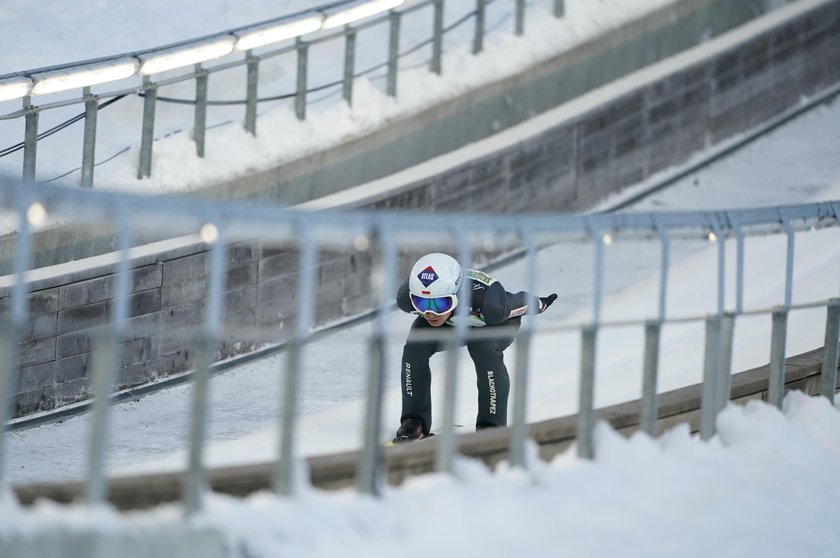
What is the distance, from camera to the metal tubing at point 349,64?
1152cm

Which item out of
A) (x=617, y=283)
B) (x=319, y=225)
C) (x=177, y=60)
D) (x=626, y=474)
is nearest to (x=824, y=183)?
(x=617, y=283)

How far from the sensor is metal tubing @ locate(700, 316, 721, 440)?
19.6ft

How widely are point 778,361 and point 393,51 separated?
631 cm

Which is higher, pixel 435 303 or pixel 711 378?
pixel 435 303

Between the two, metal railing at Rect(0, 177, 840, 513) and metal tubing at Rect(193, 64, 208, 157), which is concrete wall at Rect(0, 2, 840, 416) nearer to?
metal railing at Rect(0, 177, 840, 513)

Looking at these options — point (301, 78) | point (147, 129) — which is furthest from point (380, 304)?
point (301, 78)

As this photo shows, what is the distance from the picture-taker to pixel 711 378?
19.6 feet

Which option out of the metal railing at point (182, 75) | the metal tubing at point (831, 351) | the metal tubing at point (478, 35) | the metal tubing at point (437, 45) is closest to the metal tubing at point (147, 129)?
the metal railing at point (182, 75)

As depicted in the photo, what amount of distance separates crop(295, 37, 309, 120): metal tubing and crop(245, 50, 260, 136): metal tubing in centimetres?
41

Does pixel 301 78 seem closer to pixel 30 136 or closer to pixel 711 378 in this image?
pixel 30 136

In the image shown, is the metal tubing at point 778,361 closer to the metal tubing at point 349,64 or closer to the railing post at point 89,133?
the railing post at point 89,133

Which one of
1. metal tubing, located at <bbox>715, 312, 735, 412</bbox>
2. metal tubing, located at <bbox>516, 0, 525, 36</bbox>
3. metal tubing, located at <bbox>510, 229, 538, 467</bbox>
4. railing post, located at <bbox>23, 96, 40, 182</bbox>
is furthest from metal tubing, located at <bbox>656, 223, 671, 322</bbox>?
metal tubing, located at <bbox>516, 0, 525, 36</bbox>

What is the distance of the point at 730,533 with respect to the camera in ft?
16.7

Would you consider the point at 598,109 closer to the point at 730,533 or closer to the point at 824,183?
the point at 824,183
